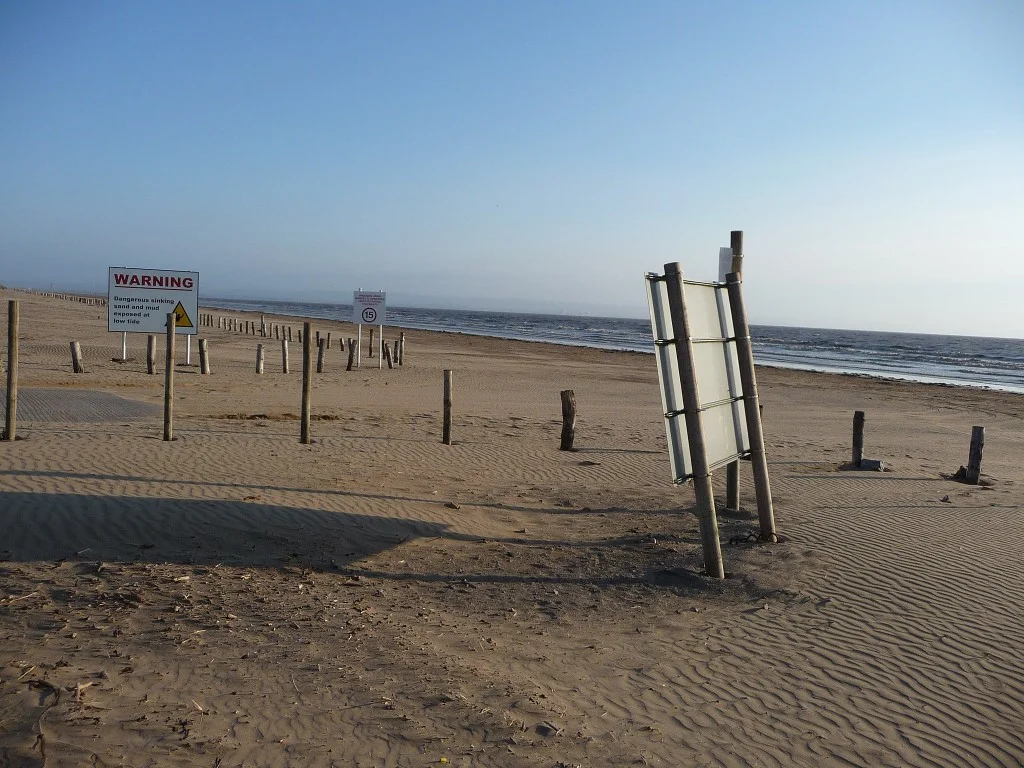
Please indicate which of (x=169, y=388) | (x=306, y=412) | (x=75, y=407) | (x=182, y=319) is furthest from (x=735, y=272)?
(x=182, y=319)

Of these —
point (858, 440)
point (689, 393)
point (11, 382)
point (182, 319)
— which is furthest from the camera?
point (182, 319)

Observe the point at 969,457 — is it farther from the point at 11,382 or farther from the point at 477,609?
the point at 11,382

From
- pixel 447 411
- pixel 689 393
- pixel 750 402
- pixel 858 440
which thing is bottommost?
pixel 858 440

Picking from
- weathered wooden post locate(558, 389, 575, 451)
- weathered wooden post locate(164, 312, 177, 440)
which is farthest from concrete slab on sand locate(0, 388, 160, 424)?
weathered wooden post locate(558, 389, 575, 451)

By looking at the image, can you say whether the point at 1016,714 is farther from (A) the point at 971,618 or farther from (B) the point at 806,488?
(B) the point at 806,488

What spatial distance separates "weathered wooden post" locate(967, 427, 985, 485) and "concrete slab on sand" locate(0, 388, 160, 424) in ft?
47.0

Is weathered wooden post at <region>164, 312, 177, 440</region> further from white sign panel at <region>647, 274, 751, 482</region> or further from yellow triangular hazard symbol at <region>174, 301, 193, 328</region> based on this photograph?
white sign panel at <region>647, 274, 751, 482</region>

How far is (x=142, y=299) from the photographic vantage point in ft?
64.8

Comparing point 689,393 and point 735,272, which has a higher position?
point 735,272

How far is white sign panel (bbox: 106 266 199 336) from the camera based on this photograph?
19.6m

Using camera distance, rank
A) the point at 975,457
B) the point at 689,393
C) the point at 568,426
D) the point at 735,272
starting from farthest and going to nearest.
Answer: the point at 568,426 → the point at 975,457 → the point at 735,272 → the point at 689,393

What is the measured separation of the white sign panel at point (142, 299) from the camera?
64.4 feet

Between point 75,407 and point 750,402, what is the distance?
44.0ft

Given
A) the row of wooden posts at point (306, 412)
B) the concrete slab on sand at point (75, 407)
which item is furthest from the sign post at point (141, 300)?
the row of wooden posts at point (306, 412)
